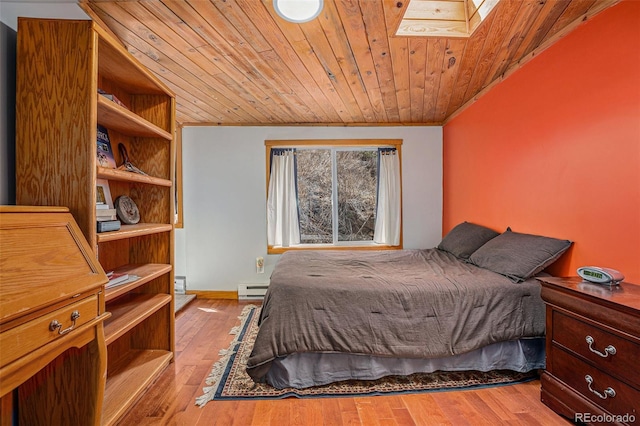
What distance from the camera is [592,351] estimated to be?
1432 millimetres

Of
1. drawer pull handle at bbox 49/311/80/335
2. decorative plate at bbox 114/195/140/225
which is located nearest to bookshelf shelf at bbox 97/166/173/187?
decorative plate at bbox 114/195/140/225

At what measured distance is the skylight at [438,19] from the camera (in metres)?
2.13

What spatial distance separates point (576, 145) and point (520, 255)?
81 centimetres

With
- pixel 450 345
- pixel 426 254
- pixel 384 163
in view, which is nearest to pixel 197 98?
pixel 384 163

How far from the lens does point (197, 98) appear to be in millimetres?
3104

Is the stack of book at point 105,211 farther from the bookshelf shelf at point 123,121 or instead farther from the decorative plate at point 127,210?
the bookshelf shelf at point 123,121

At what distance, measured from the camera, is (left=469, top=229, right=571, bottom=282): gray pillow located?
2.00m

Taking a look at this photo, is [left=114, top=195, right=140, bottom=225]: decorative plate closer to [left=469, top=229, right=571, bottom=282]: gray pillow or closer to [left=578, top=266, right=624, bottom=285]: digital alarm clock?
[left=469, top=229, right=571, bottom=282]: gray pillow

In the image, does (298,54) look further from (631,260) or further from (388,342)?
(631,260)

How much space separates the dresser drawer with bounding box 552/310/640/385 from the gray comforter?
30 cm

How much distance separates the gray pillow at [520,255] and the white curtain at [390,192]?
5.09ft

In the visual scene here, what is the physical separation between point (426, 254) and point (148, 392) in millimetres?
2574

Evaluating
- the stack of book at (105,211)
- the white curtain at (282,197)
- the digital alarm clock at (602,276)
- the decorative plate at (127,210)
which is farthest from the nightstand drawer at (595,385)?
the white curtain at (282,197)

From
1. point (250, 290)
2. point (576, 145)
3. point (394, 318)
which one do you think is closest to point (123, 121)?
point (394, 318)
